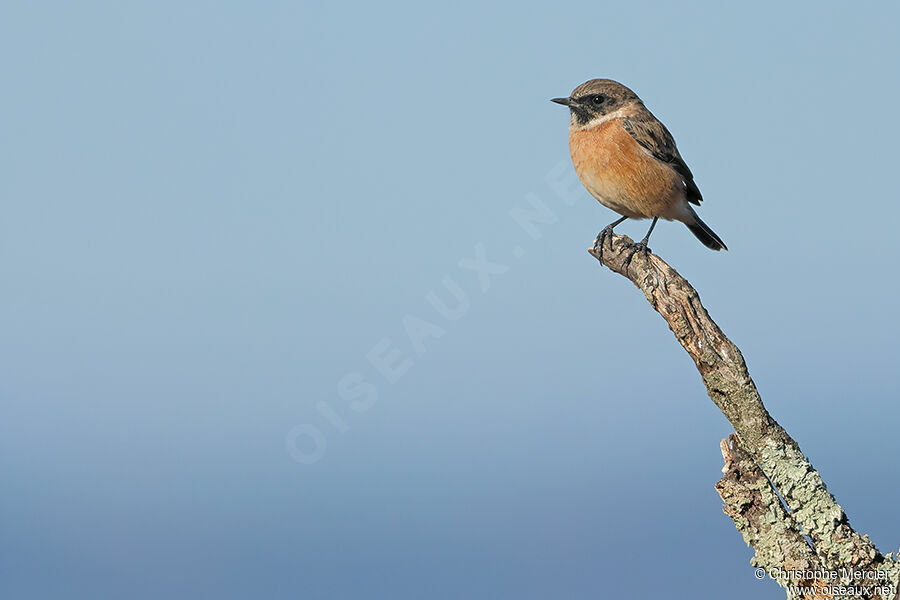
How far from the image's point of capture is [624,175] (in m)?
8.52

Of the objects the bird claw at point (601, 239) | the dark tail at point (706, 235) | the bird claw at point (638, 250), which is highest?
the dark tail at point (706, 235)

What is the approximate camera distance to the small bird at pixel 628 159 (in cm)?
854

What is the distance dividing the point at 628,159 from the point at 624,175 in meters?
0.16

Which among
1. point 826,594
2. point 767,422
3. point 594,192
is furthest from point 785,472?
point 594,192

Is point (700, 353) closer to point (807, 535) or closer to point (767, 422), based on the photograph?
point (767, 422)

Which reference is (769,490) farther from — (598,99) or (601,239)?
(598,99)

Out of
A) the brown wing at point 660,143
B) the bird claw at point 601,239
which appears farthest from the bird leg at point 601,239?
the brown wing at point 660,143

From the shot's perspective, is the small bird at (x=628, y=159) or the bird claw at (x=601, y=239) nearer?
the bird claw at (x=601, y=239)

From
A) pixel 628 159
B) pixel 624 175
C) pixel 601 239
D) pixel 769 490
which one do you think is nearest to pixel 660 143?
pixel 628 159

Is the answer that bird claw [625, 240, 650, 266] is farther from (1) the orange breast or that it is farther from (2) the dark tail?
(2) the dark tail

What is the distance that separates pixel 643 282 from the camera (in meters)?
6.39

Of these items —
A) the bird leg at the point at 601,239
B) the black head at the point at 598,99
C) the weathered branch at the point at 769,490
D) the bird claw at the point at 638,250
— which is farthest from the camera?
the black head at the point at 598,99

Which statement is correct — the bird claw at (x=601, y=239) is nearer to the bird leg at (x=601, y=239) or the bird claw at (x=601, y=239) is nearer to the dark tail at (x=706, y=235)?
the bird leg at (x=601, y=239)

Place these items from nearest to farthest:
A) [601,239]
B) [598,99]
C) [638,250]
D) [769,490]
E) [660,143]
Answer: [769,490] < [638,250] < [601,239] < [660,143] < [598,99]
